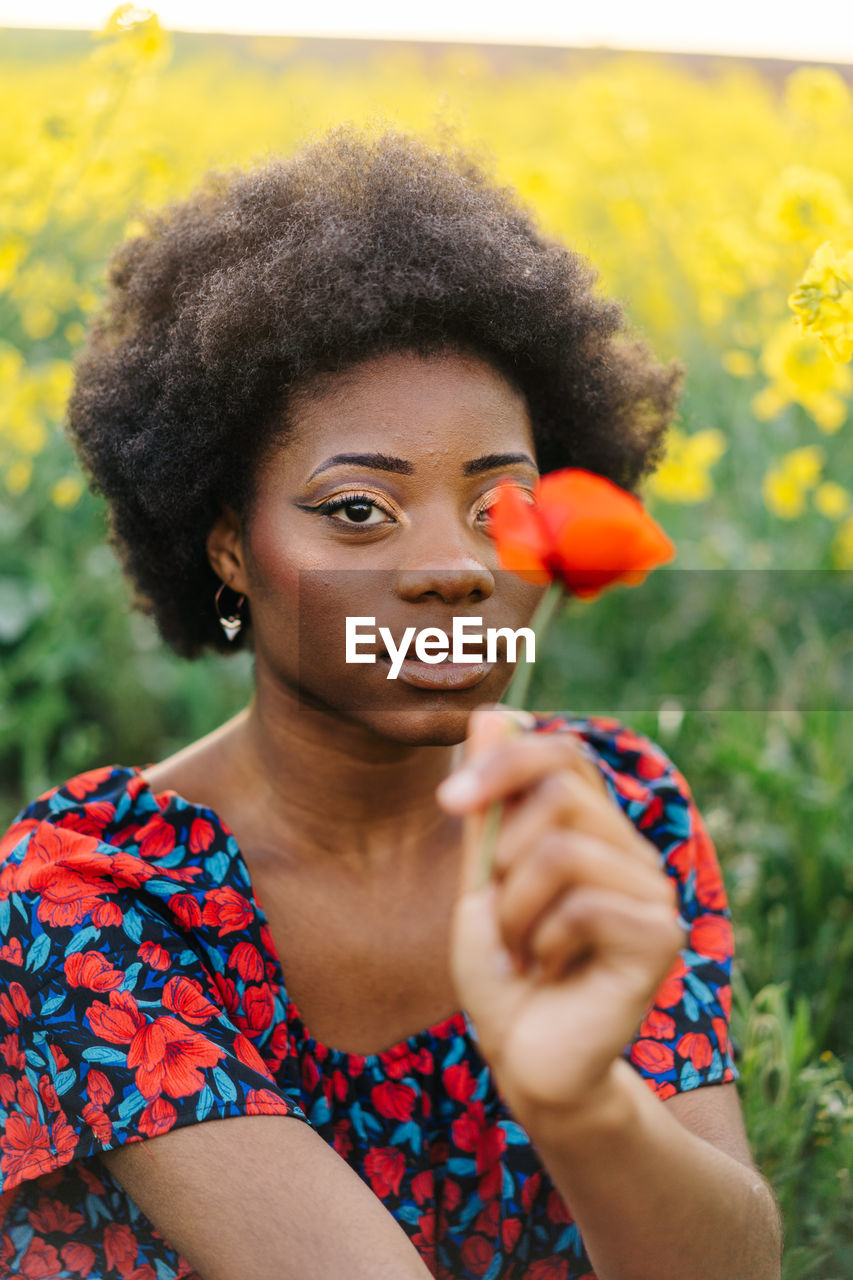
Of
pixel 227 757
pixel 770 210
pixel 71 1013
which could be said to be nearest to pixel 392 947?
pixel 227 757

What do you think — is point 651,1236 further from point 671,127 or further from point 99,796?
point 671,127

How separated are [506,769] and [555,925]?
0.42 ft

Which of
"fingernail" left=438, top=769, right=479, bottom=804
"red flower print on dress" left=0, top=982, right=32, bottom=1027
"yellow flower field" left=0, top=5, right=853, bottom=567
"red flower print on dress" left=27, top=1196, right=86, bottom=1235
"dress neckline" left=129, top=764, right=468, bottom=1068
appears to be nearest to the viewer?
"fingernail" left=438, top=769, right=479, bottom=804

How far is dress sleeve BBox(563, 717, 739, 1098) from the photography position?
1.68m

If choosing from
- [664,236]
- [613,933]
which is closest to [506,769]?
[613,933]

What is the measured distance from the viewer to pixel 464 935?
911 mm

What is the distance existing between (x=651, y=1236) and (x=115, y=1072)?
2.22ft

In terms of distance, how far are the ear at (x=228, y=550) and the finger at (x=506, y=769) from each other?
3.18ft

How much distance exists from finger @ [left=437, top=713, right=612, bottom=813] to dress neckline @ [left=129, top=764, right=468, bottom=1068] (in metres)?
0.93

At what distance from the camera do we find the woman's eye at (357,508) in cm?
152

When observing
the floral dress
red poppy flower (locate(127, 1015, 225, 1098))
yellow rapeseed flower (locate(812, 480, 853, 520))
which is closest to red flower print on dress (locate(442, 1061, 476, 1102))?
the floral dress

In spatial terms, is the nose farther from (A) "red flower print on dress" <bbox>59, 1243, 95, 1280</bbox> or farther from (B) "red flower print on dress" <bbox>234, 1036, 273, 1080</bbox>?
(A) "red flower print on dress" <bbox>59, 1243, 95, 1280</bbox>

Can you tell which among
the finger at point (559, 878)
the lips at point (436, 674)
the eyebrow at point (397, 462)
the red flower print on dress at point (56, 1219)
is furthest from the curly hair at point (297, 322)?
the red flower print on dress at point (56, 1219)

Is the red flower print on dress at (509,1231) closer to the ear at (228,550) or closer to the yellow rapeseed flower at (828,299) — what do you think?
the ear at (228,550)
